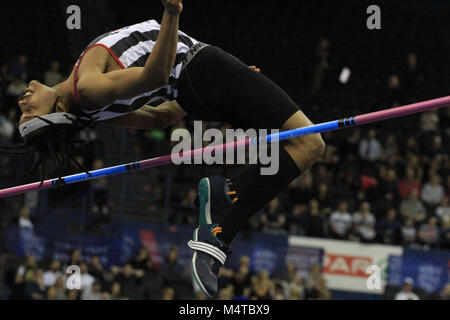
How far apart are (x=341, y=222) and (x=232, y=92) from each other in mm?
9658

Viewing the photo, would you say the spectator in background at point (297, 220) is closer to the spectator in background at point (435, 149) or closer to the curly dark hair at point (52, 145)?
the spectator in background at point (435, 149)

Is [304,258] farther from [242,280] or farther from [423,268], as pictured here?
[423,268]

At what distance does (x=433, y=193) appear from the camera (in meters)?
15.0

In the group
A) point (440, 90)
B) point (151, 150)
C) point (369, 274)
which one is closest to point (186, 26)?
point (151, 150)

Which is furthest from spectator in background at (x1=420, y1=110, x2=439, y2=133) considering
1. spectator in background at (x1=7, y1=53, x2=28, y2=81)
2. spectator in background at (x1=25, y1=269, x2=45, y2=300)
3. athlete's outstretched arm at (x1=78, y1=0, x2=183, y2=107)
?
athlete's outstretched arm at (x1=78, y1=0, x2=183, y2=107)

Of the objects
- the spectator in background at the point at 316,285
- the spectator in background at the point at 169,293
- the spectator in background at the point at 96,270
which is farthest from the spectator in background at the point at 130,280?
the spectator in background at the point at 316,285

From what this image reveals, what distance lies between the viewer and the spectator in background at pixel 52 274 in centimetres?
1170

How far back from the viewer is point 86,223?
1327 centimetres

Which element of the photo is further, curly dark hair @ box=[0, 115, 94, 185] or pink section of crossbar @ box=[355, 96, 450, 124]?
curly dark hair @ box=[0, 115, 94, 185]

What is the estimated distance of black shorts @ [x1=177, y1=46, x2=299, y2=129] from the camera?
4.52 metres

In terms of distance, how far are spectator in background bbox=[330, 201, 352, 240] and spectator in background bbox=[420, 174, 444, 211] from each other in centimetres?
188

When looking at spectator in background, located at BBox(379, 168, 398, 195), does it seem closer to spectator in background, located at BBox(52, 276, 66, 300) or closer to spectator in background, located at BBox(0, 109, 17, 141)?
spectator in background, located at BBox(52, 276, 66, 300)

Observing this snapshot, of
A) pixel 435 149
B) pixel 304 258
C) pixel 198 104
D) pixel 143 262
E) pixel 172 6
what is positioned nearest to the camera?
pixel 172 6

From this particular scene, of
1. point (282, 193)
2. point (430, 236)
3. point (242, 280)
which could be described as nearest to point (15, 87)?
point (242, 280)
